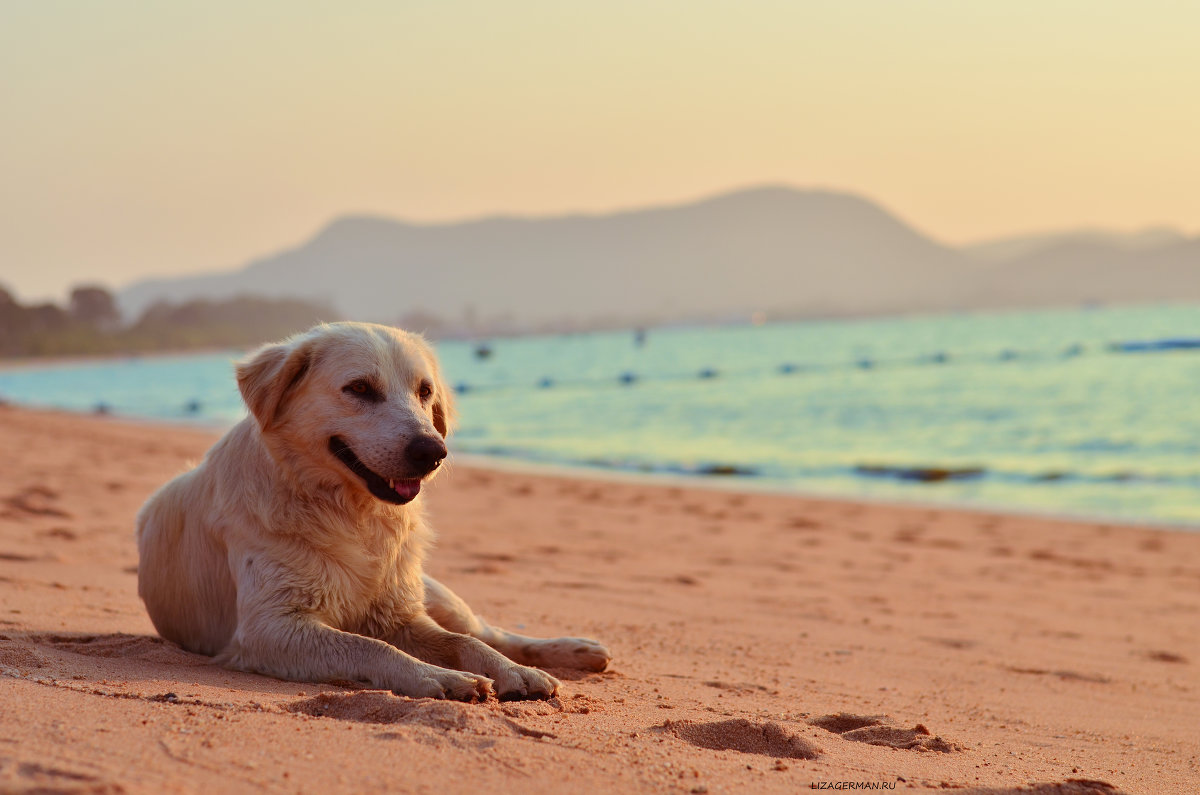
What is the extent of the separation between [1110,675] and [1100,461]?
42.5 ft

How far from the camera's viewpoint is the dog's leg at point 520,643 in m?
4.58

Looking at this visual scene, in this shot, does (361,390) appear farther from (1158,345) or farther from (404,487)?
(1158,345)

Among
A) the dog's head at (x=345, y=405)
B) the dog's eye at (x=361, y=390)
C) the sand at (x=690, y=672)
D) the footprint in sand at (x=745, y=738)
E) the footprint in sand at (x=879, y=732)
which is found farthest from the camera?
the dog's eye at (x=361, y=390)

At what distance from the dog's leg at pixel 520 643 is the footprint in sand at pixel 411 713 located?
1.27 meters

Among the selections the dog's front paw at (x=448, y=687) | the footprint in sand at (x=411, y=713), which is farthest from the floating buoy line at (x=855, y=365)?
the footprint in sand at (x=411, y=713)

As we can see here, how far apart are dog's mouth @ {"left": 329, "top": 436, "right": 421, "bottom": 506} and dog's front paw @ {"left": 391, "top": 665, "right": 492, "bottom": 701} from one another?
2.37 feet

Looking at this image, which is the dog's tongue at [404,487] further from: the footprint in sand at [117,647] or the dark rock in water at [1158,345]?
the dark rock in water at [1158,345]

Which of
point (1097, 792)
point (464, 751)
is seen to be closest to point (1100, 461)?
point (1097, 792)

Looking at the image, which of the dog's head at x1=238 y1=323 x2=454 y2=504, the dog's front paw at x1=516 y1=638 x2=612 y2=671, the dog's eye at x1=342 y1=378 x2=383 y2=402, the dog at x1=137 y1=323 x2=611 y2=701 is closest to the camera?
the dog at x1=137 y1=323 x2=611 y2=701

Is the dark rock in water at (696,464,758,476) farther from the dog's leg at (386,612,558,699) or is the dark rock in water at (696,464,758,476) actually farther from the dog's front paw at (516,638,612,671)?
the dog's leg at (386,612,558,699)

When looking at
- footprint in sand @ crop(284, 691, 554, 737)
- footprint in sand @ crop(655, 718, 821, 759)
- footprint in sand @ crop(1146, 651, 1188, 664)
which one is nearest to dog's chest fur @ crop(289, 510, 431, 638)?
footprint in sand @ crop(284, 691, 554, 737)

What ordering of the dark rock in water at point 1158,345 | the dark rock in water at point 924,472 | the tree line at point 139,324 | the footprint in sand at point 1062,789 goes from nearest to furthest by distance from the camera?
1. the footprint in sand at point 1062,789
2. the dark rock in water at point 924,472
3. the dark rock in water at point 1158,345
4. the tree line at point 139,324

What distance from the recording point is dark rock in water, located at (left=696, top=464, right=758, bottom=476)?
1689cm

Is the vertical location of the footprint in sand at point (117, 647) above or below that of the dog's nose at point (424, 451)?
below
